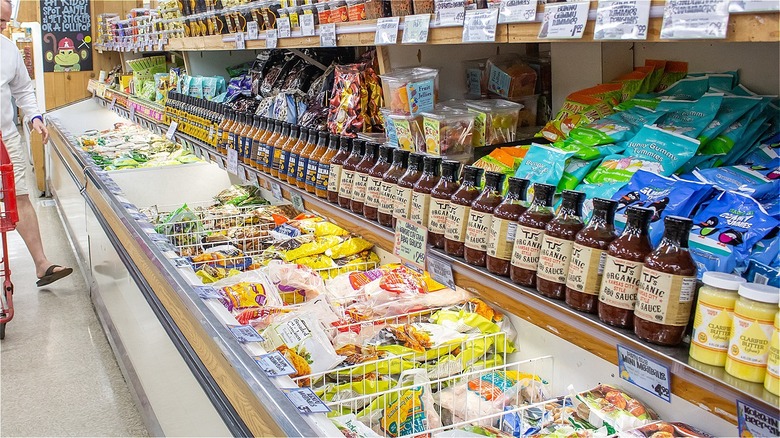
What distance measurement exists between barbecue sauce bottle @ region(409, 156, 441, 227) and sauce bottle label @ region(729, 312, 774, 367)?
79 centimetres

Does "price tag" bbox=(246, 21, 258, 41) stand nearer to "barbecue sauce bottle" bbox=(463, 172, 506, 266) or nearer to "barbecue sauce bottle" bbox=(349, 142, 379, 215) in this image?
"barbecue sauce bottle" bbox=(349, 142, 379, 215)

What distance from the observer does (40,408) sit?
10.3 feet

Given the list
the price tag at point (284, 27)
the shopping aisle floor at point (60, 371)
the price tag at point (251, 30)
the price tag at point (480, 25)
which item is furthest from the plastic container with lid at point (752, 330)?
the shopping aisle floor at point (60, 371)

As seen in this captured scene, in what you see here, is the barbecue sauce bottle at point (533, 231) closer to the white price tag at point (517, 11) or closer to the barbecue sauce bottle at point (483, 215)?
the barbecue sauce bottle at point (483, 215)

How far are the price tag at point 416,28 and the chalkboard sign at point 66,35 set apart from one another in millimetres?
6504

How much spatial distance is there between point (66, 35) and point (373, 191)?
6718 mm

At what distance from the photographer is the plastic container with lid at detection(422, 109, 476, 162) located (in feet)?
6.08

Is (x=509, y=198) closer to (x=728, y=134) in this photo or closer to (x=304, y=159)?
(x=728, y=134)

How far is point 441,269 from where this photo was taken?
1.53 metres

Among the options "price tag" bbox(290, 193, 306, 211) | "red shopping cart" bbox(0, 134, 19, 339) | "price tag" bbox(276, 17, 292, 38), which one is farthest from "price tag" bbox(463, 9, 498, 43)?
"red shopping cart" bbox(0, 134, 19, 339)

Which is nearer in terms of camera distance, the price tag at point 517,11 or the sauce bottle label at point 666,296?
the sauce bottle label at point 666,296

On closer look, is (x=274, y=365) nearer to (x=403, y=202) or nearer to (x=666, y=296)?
(x=403, y=202)

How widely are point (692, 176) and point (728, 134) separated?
0.42 ft

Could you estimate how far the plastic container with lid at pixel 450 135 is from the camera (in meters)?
1.85
